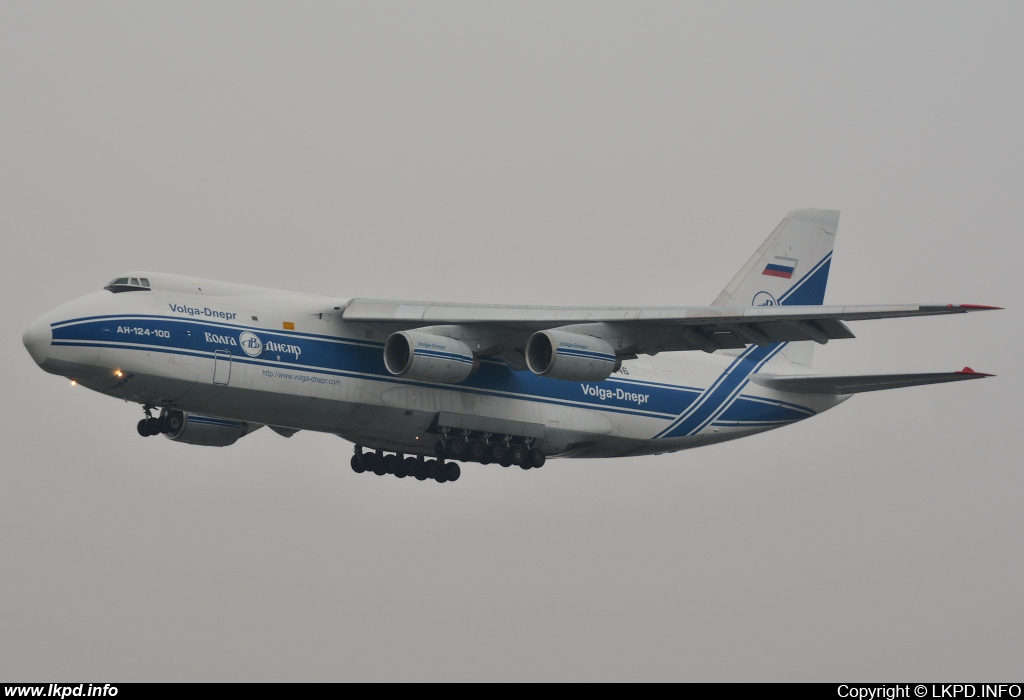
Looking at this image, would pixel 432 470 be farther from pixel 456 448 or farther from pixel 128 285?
pixel 128 285

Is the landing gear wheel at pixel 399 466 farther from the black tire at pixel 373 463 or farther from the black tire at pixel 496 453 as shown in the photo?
the black tire at pixel 496 453

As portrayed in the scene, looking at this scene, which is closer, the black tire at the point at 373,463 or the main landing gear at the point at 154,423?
the main landing gear at the point at 154,423

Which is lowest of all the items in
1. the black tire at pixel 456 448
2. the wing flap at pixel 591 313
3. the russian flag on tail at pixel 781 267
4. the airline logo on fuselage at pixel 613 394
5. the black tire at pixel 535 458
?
the black tire at pixel 456 448

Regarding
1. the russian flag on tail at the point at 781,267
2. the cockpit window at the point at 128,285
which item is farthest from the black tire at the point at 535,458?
the cockpit window at the point at 128,285

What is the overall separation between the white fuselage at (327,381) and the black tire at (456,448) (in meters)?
0.32

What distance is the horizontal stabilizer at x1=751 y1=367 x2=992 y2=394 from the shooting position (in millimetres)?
24625

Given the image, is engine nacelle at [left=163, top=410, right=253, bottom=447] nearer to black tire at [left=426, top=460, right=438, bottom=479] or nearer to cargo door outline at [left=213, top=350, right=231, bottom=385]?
cargo door outline at [left=213, top=350, right=231, bottom=385]

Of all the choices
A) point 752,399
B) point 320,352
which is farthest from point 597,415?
point 320,352

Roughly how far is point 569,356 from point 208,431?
6.88m

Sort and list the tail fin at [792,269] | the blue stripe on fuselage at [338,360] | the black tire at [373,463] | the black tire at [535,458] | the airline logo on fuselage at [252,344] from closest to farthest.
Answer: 1. the blue stripe on fuselage at [338,360]
2. the airline logo on fuselage at [252,344]
3. the black tire at [535,458]
4. the black tire at [373,463]
5. the tail fin at [792,269]

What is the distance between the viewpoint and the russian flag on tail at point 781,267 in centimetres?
2911

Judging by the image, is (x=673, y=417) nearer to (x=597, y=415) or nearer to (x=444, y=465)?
(x=597, y=415)

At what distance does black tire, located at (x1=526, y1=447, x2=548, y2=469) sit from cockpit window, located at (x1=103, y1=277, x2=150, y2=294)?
6.74 m

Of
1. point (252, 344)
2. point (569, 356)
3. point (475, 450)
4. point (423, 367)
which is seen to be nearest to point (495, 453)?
point (475, 450)
